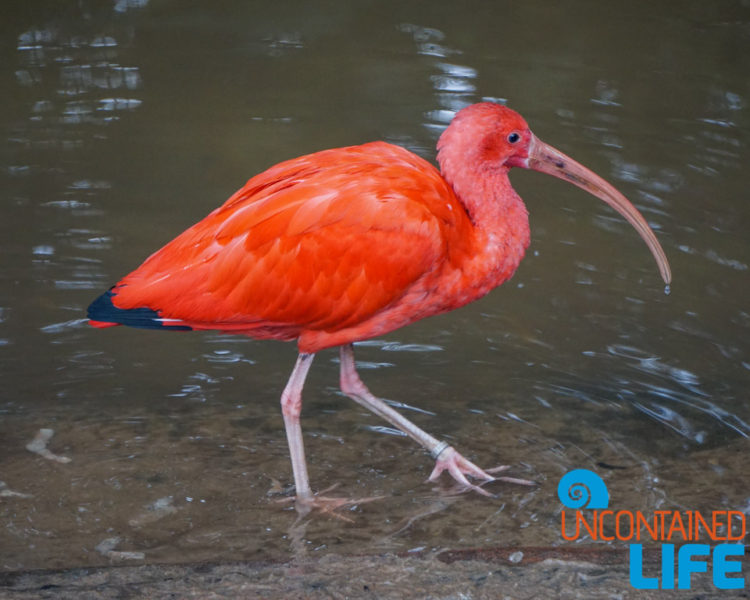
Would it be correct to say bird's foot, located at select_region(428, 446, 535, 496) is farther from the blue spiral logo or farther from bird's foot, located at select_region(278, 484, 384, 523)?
bird's foot, located at select_region(278, 484, 384, 523)

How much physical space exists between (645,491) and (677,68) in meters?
5.27

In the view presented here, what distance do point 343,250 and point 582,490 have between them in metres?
1.34

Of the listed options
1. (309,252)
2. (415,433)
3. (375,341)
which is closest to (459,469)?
(415,433)

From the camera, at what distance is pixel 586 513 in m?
4.36

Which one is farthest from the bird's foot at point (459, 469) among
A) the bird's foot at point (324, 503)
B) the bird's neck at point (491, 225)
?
the bird's neck at point (491, 225)

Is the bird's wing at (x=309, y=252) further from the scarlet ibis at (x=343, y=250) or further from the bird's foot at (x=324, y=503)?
the bird's foot at (x=324, y=503)

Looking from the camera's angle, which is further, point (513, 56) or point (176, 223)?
point (513, 56)

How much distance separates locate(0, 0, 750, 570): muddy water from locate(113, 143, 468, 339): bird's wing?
0.76 meters

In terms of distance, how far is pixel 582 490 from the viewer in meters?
4.48

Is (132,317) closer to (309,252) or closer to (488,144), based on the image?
(309,252)

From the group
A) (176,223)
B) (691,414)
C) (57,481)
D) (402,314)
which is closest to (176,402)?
(57,481)

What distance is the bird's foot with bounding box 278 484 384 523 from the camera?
14.4 feet

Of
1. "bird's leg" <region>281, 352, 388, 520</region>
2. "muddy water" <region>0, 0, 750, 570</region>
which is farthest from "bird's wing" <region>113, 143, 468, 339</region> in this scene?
"muddy water" <region>0, 0, 750, 570</region>

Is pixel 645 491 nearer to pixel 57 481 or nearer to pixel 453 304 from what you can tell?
pixel 453 304
